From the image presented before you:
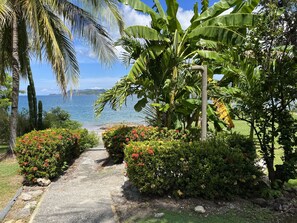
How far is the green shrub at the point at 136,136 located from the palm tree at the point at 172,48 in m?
0.58

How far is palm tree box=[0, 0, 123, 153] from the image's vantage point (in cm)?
802

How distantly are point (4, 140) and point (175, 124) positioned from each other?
9.36 m

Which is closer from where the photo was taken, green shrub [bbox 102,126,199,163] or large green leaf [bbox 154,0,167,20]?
green shrub [bbox 102,126,199,163]

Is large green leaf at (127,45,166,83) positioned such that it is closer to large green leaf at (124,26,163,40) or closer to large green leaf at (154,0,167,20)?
large green leaf at (124,26,163,40)

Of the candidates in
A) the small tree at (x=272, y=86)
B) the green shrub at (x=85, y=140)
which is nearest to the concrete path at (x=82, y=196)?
the green shrub at (x=85, y=140)

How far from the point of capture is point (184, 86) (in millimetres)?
6324

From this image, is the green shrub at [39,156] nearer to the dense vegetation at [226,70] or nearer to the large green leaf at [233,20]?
the dense vegetation at [226,70]

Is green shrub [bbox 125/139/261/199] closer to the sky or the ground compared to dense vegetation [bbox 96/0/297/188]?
closer to the ground

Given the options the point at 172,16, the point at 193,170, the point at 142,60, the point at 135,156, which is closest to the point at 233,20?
the point at 172,16

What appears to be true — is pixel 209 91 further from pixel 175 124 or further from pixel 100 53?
pixel 100 53

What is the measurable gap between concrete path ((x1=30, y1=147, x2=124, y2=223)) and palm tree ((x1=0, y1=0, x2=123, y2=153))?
3189 mm

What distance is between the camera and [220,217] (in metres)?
3.78

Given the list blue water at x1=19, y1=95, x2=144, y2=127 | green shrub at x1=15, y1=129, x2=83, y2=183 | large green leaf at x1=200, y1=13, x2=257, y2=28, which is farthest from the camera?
blue water at x1=19, y1=95, x2=144, y2=127

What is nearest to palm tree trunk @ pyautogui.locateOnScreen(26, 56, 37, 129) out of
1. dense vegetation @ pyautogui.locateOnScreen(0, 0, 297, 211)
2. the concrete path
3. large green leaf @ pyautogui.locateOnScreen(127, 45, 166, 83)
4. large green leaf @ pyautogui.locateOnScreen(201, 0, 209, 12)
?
dense vegetation @ pyautogui.locateOnScreen(0, 0, 297, 211)
